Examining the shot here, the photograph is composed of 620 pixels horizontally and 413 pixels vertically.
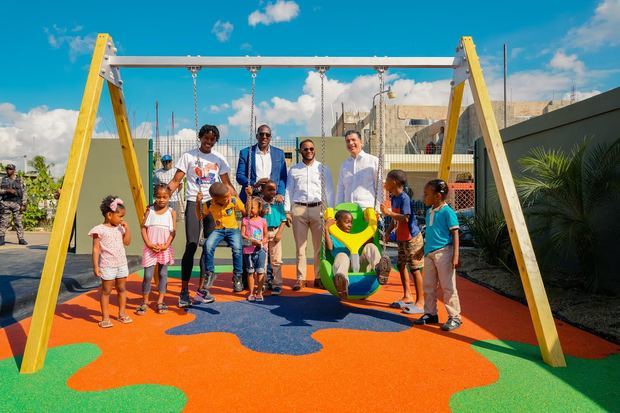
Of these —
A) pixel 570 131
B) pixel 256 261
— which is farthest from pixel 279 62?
pixel 570 131

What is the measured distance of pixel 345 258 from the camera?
433cm

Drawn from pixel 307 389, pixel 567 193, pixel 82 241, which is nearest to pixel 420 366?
pixel 307 389

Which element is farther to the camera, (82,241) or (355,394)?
(82,241)

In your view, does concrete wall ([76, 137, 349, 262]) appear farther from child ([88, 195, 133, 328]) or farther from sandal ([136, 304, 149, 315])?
child ([88, 195, 133, 328])

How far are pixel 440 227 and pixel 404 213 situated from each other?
669 millimetres

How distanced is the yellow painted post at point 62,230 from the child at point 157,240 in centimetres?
107

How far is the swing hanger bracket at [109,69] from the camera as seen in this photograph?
4238mm

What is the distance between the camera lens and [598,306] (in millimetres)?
4828

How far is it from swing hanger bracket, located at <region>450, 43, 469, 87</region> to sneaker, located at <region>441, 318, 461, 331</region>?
2483 millimetres

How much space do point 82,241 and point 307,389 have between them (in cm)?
821

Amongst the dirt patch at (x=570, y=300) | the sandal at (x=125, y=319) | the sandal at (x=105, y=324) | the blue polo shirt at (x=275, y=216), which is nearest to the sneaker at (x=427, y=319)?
the dirt patch at (x=570, y=300)

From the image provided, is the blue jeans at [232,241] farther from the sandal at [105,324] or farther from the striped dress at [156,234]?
the sandal at [105,324]

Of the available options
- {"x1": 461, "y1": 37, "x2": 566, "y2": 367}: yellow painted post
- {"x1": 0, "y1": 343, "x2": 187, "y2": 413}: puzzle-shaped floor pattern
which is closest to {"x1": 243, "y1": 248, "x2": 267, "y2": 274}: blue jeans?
{"x1": 0, "y1": 343, "x2": 187, "y2": 413}: puzzle-shaped floor pattern

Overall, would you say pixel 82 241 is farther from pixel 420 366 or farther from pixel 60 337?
pixel 420 366
